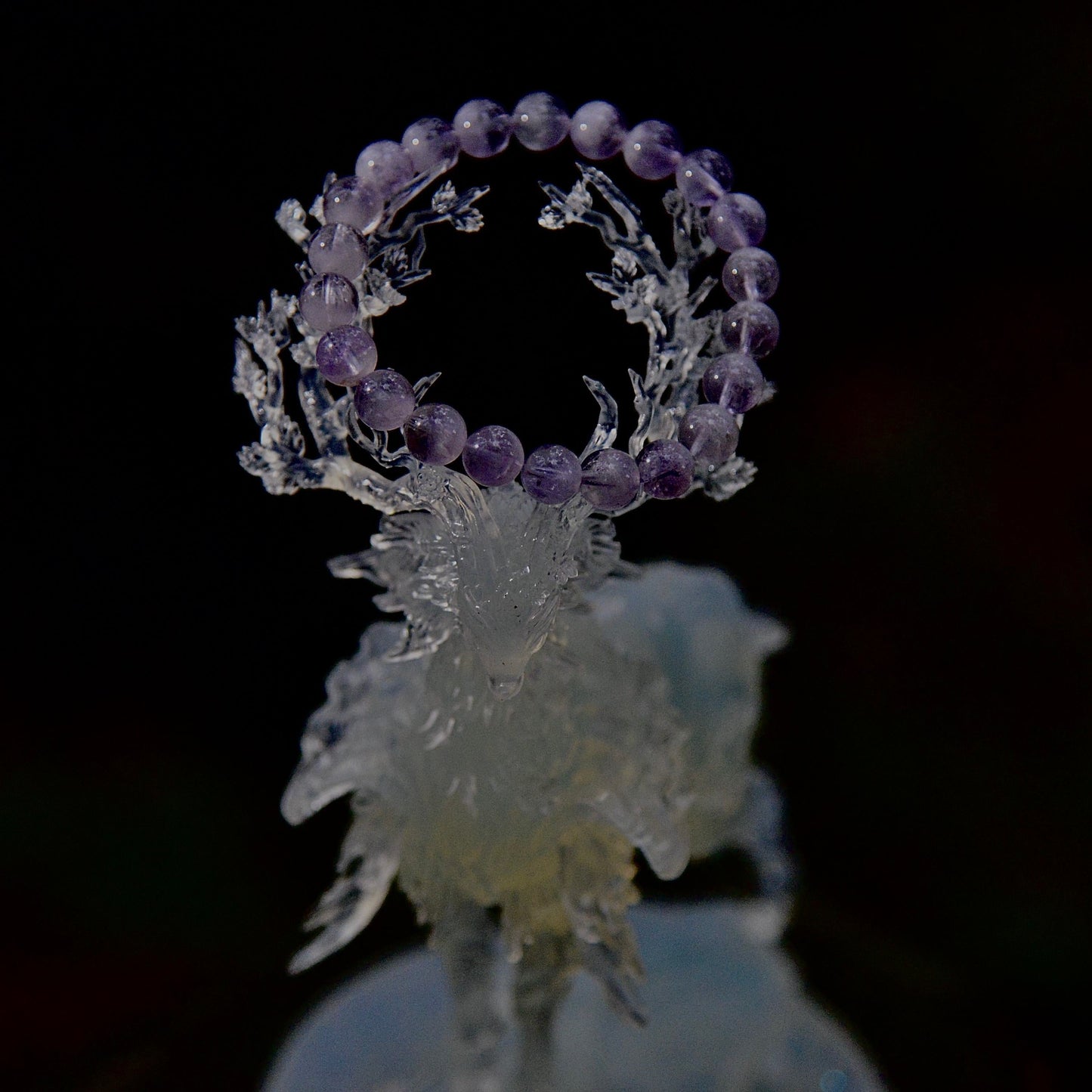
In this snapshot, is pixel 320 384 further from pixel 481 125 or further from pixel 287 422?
pixel 481 125

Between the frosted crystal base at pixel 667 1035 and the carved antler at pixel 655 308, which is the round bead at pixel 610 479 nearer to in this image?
the carved antler at pixel 655 308

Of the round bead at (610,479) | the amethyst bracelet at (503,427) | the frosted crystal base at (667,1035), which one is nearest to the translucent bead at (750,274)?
the amethyst bracelet at (503,427)

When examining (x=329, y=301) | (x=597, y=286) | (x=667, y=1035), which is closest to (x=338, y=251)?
(x=329, y=301)

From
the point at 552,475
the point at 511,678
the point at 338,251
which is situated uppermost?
the point at 338,251

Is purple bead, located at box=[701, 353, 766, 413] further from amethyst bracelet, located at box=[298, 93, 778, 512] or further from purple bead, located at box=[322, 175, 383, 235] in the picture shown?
purple bead, located at box=[322, 175, 383, 235]

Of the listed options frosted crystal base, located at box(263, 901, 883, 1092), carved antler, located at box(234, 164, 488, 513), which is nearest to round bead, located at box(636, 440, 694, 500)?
carved antler, located at box(234, 164, 488, 513)

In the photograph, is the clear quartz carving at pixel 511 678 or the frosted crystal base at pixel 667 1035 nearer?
the clear quartz carving at pixel 511 678

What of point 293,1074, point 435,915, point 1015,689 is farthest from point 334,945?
point 1015,689
